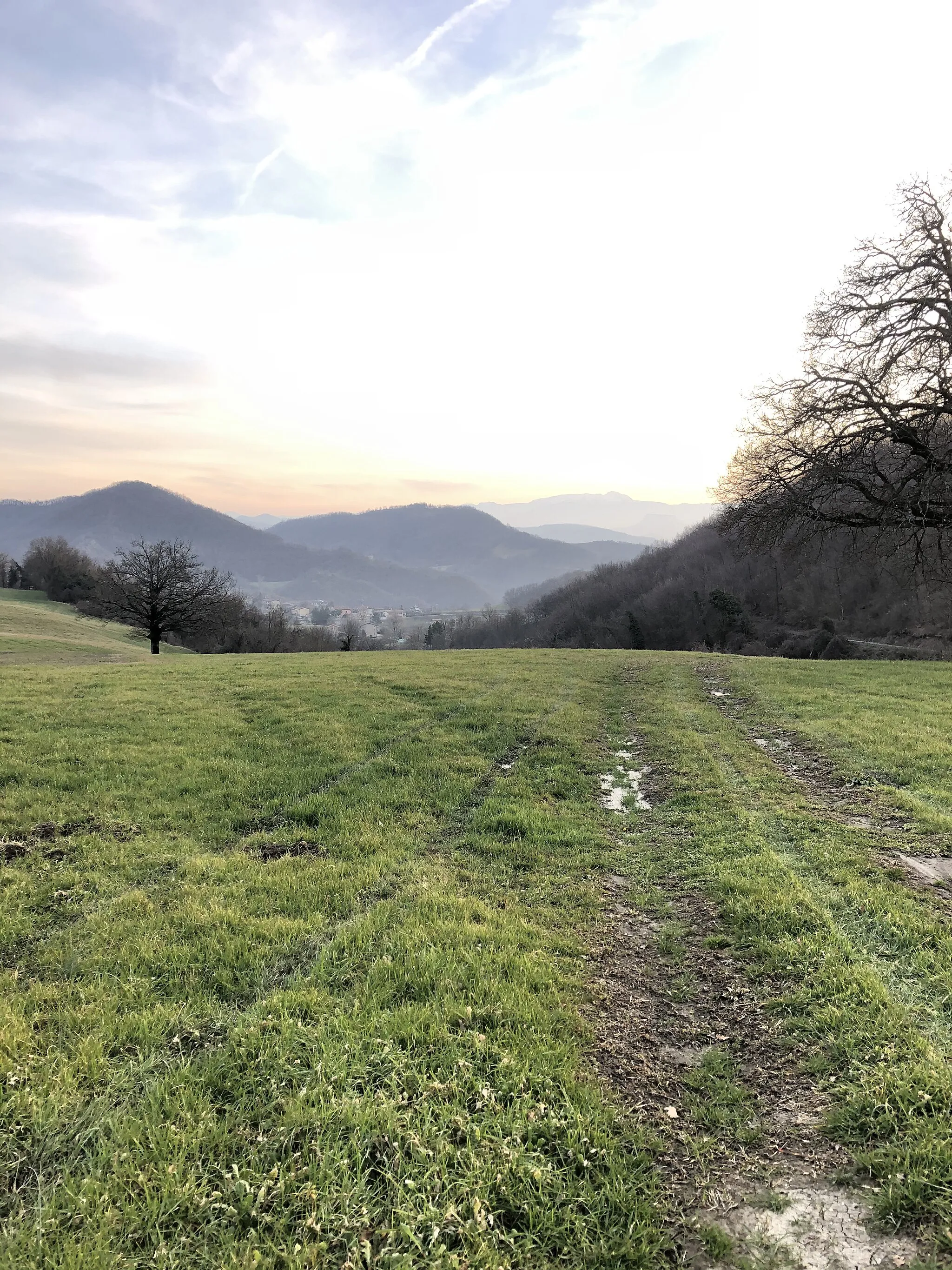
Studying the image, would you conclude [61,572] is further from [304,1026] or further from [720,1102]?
[720,1102]

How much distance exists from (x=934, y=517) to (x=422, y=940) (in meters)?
23.8

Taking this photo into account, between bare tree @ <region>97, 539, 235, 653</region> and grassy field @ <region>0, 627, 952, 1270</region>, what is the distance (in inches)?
1362

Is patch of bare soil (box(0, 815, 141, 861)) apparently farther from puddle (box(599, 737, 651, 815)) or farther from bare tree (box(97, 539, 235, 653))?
bare tree (box(97, 539, 235, 653))

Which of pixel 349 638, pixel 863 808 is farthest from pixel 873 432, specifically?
pixel 349 638

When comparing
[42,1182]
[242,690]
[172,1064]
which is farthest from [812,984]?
[242,690]

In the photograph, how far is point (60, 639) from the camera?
44562mm

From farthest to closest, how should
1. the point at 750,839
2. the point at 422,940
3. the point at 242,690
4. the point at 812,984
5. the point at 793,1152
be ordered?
the point at 242,690 → the point at 750,839 → the point at 422,940 → the point at 812,984 → the point at 793,1152

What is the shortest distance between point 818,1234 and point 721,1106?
0.89 meters

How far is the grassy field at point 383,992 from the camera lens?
3107 mm

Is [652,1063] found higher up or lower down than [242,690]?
lower down

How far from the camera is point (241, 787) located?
31.0 feet

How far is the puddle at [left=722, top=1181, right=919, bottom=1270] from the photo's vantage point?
9.50 ft

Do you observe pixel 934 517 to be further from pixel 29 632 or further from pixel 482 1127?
pixel 29 632

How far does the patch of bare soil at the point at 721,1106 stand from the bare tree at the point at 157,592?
45016 millimetres
